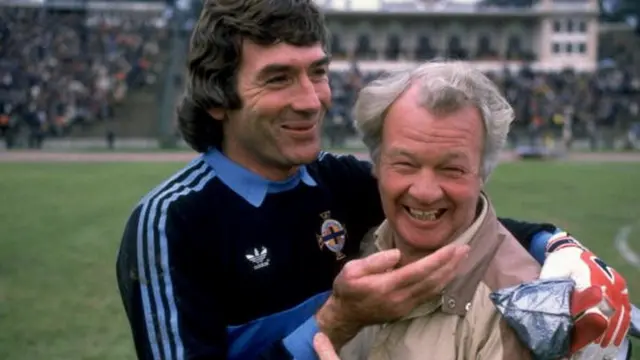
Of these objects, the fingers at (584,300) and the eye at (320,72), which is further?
the eye at (320,72)

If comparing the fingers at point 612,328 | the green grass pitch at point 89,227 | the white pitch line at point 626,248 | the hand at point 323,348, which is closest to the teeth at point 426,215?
the hand at point 323,348

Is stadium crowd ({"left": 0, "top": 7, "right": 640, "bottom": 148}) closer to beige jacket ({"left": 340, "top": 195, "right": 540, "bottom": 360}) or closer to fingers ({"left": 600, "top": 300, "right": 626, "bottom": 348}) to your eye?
beige jacket ({"left": 340, "top": 195, "right": 540, "bottom": 360})

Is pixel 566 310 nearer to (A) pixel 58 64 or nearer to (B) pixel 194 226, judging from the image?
(B) pixel 194 226

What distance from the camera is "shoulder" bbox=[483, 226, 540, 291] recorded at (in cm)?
240

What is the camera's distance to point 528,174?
27.0 metres

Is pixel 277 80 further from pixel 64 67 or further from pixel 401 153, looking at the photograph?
pixel 64 67

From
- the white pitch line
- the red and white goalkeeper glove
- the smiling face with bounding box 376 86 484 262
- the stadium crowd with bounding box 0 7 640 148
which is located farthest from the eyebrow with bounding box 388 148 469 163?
the stadium crowd with bounding box 0 7 640 148

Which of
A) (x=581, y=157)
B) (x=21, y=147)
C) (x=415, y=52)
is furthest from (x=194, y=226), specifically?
(x=415, y=52)

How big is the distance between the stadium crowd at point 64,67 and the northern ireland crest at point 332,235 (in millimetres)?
38148

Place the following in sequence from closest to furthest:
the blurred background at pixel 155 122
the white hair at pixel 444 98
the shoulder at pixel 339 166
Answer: the white hair at pixel 444 98 → the shoulder at pixel 339 166 → the blurred background at pixel 155 122

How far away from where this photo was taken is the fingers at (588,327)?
2244 millimetres

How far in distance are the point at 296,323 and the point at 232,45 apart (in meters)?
0.86

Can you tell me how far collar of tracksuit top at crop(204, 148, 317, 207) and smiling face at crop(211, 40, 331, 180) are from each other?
0.11 feet

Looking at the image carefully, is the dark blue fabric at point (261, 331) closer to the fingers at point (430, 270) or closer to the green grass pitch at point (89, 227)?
the fingers at point (430, 270)
